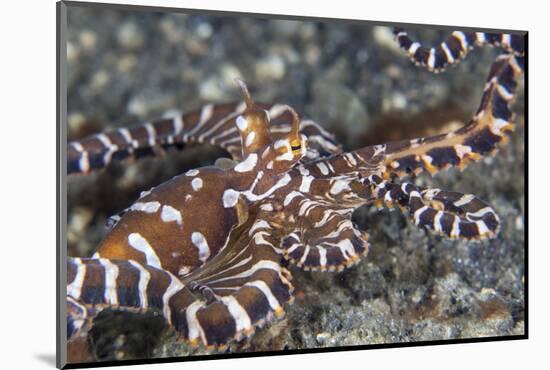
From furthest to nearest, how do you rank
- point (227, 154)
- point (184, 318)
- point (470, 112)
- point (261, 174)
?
point (470, 112)
point (227, 154)
point (261, 174)
point (184, 318)

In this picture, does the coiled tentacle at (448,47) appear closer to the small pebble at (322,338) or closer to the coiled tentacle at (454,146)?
the coiled tentacle at (454,146)

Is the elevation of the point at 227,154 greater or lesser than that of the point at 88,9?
lesser

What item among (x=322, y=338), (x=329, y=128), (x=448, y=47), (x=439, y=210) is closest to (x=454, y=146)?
(x=439, y=210)

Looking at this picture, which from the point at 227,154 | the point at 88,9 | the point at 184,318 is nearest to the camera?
the point at 184,318

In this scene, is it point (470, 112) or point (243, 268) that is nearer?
point (243, 268)

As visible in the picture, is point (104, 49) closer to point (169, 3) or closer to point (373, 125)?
point (169, 3)

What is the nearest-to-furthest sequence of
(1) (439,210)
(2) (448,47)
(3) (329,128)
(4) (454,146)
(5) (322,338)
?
1. (1) (439,210)
2. (4) (454,146)
3. (5) (322,338)
4. (2) (448,47)
5. (3) (329,128)

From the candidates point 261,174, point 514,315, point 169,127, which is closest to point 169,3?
point 169,127

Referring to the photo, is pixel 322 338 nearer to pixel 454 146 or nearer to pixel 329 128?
pixel 454 146

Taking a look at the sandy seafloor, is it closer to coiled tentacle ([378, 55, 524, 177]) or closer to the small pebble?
the small pebble

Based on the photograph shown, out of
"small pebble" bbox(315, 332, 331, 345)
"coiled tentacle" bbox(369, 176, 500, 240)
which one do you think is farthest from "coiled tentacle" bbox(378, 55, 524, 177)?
"small pebble" bbox(315, 332, 331, 345)
